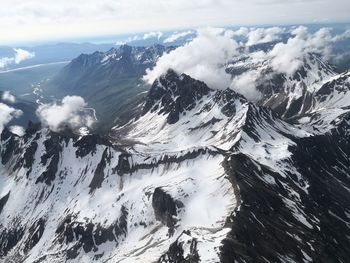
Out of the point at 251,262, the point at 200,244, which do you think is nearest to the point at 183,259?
the point at 200,244

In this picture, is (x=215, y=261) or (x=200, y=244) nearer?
(x=215, y=261)

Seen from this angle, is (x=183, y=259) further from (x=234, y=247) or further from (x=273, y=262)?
(x=273, y=262)

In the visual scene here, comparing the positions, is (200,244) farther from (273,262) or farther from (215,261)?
(273,262)

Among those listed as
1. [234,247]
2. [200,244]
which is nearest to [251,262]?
[234,247]

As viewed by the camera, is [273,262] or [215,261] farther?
[273,262]

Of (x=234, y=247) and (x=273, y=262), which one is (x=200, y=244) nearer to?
(x=234, y=247)
